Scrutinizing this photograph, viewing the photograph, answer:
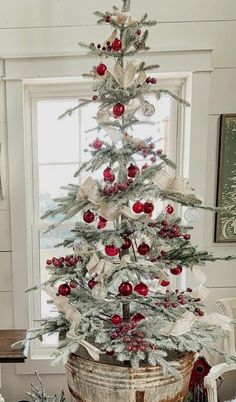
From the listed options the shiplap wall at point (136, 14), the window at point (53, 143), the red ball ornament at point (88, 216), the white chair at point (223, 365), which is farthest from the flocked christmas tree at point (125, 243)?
the window at point (53, 143)

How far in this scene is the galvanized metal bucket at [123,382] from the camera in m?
1.15

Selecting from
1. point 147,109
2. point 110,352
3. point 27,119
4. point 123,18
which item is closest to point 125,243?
point 110,352

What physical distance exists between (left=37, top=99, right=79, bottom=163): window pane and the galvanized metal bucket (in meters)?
1.18

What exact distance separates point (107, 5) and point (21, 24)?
1.43 feet

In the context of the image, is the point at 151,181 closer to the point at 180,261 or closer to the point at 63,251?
the point at 180,261

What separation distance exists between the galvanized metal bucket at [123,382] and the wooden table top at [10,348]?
0.43m

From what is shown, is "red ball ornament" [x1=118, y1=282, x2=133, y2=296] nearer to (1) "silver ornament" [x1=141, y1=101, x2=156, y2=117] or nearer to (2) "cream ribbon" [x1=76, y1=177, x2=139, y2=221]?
(2) "cream ribbon" [x1=76, y1=177, x2=139, y2=221]

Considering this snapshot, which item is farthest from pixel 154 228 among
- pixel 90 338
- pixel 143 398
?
pixel 143 398

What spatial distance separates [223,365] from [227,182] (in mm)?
885

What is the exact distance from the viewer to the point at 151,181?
1209 mm

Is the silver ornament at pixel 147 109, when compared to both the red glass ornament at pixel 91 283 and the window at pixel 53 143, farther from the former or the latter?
the window at pixel 53 143

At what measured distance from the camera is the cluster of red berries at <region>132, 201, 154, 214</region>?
3.85 feet

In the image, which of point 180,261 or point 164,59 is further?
point 164,59

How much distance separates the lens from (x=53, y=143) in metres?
2.09
